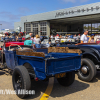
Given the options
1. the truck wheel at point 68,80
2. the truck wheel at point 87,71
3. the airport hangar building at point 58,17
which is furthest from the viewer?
the airport hangar building at point 58,17

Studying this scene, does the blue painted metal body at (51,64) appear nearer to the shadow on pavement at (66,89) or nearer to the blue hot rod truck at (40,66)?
the blue hot rod truck at (40,66)

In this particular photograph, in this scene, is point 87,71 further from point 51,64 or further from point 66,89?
point 51,64

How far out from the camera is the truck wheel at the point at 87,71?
16.1 ft

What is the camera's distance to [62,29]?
4378 centimetres

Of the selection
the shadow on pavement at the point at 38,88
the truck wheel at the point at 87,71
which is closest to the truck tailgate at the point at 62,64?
the shadow on pavement at the point at 38,88

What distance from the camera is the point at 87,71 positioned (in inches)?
201

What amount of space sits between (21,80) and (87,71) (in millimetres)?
2595

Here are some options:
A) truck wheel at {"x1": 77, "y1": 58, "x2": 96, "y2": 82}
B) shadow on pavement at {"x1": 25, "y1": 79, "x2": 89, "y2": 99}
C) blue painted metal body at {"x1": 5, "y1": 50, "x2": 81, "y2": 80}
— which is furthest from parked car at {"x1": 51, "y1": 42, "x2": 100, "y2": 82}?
blue painted metal body at {"x1": 5, "y1": 50, "x2": 81, "y2": 80}

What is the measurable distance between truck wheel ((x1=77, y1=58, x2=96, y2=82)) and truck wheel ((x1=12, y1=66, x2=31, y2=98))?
2.43 metres

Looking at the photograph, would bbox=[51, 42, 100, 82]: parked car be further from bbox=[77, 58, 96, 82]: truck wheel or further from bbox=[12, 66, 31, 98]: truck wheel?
bbox=[12, 66, 31, 98]: truck wheel

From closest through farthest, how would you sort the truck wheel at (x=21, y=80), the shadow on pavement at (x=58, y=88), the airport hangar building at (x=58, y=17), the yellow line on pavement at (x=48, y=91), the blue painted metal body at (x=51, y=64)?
the blue painted metal body at (x=51, y=64) → the truck wheel at (x=21, y=80) → the yellow line on pavement at (x=48, y=91) → the shadow on pavement at (x=58, y=88) → the airport hangar building at (x=58, y=17)

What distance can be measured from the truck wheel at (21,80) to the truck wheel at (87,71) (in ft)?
7.98

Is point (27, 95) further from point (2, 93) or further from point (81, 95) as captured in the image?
point (81, 95)

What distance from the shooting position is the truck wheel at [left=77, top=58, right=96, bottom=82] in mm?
4922
